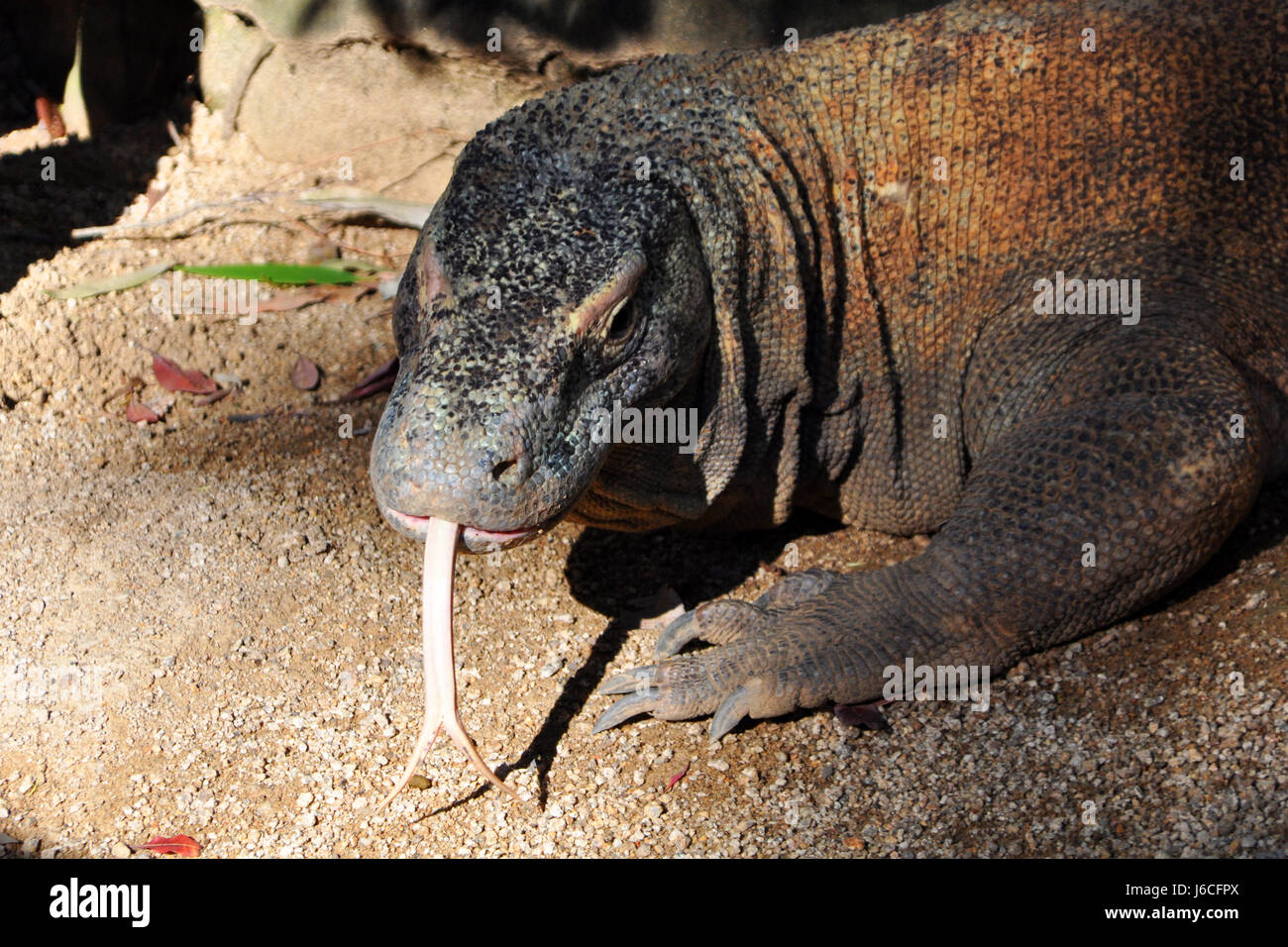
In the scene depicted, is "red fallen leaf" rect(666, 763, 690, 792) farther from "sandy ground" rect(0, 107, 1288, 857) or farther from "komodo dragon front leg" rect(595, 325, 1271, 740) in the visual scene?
"komodo dragon front leg" rect(595, 325, 1271, 740)

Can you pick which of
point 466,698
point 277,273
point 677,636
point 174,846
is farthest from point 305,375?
point 174,846

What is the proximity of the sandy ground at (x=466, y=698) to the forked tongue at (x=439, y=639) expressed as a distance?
15.8 inches

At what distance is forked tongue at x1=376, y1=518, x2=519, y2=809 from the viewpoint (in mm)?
3023

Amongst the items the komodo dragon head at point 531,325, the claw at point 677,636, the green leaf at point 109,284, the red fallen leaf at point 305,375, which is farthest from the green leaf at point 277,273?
the claw at point 677,636

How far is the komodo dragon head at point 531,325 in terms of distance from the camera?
3.04 meters

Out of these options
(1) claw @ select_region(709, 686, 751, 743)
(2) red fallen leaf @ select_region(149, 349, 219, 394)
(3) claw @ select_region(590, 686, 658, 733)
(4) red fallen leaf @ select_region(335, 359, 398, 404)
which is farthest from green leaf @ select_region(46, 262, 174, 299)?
(1) claw @ select_region(709, 686, 751, 743)

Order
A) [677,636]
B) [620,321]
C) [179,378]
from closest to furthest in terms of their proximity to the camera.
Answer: [620,321], [677,636], [179,378]

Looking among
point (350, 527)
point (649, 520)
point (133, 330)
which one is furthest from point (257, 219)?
point (649, 520)

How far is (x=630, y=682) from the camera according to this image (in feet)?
12.5

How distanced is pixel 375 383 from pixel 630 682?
86.9 inches

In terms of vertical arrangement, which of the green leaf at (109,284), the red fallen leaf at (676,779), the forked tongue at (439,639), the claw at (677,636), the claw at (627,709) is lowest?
the red fallen leaf at (676,779)

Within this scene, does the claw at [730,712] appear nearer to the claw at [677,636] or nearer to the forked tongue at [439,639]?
the claw at [677,636]

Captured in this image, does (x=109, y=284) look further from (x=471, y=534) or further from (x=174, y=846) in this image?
(x=471, y=534)

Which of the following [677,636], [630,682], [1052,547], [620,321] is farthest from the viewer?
[677,636]
